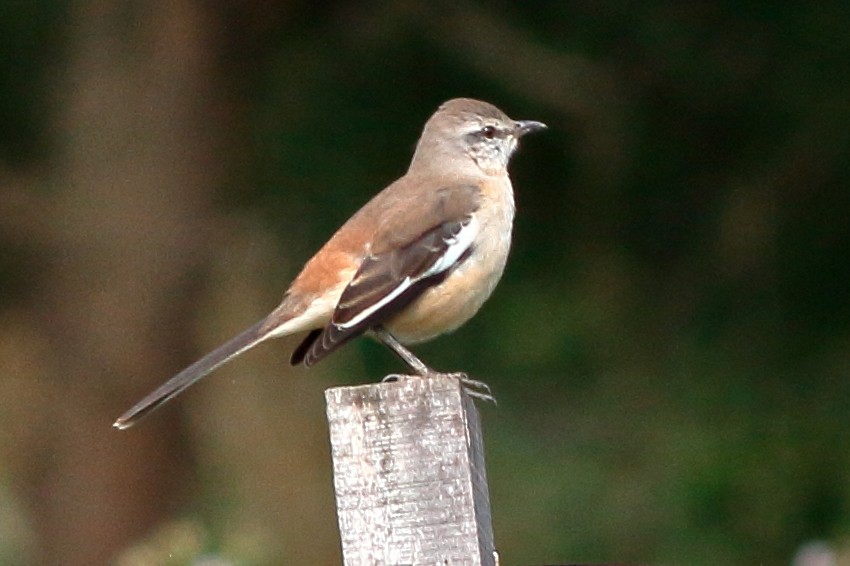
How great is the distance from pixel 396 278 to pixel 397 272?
26 mm

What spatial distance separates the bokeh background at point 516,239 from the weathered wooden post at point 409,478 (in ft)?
14.1

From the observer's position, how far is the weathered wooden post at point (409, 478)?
109 inches

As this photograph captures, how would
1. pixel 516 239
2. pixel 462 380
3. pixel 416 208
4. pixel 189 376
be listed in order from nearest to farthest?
1. pixel 462 380
2. pixel 189 376
3. pixel 416 208
4. pixel 516 239

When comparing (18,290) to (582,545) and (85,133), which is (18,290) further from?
(582,545)

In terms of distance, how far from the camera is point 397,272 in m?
4.53

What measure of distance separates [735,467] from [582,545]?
2.58 ft

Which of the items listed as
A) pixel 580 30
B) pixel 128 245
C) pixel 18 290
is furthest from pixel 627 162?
pixel 18 290

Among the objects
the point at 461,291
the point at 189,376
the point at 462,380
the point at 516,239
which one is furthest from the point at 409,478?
the point at 516,239

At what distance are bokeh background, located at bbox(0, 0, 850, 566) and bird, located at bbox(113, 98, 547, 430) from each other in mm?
2349

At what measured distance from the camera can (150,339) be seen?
7.63 m

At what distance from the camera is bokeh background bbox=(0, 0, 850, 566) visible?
721 centimetres

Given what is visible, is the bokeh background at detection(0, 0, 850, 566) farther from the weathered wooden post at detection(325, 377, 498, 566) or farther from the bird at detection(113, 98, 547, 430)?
the weathered wooden post at detection(325, 377, 498, 566)

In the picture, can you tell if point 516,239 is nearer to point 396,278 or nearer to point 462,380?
point 396,278

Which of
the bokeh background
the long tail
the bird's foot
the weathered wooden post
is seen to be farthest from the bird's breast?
the bokeh background
